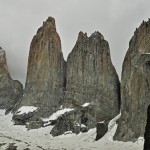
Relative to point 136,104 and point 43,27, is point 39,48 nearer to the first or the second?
point 43,27

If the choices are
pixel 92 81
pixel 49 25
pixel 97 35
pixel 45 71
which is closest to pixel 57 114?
pixel 92 81

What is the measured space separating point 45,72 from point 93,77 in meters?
22.0

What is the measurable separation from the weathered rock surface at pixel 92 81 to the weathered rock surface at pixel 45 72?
6722mm

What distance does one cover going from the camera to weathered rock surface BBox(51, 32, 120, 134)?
106188 millimetres

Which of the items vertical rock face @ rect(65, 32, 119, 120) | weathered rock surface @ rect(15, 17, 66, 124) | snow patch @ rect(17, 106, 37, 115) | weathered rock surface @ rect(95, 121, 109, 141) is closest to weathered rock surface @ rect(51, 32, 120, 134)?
vertical rock face @ rect(65, 32, 119, 120)

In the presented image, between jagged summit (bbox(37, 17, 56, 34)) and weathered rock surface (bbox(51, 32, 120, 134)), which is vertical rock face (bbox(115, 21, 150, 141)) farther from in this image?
jagged summit (bbox(37, 17, 56, 34))

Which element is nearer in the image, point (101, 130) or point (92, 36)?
point (101, 130)

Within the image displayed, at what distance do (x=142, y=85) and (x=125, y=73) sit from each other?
2197 centimetres

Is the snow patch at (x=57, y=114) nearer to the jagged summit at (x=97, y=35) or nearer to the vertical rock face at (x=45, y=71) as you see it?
the vertical rock face at (x=45, y=71)

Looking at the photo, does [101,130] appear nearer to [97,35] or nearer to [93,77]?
[93,77]

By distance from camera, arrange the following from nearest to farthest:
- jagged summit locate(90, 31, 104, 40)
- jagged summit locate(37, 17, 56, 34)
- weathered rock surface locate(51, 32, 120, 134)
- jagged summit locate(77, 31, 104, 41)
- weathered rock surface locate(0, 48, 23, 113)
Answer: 1. weathered rock surface locate(51, 32, 120, 134)
2. jagged summit locate(77, 31, 104, 41)
3. jagged summit locate(90, 31, 104, 40)
4. jagged summit locate(37, 17, 56, 34)
5. weathered rock surface locate(0, 48, 23, 113)

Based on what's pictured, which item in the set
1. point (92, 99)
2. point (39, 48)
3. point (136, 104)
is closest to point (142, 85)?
point (136, 104)

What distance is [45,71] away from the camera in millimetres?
131500

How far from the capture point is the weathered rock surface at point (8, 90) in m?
161
